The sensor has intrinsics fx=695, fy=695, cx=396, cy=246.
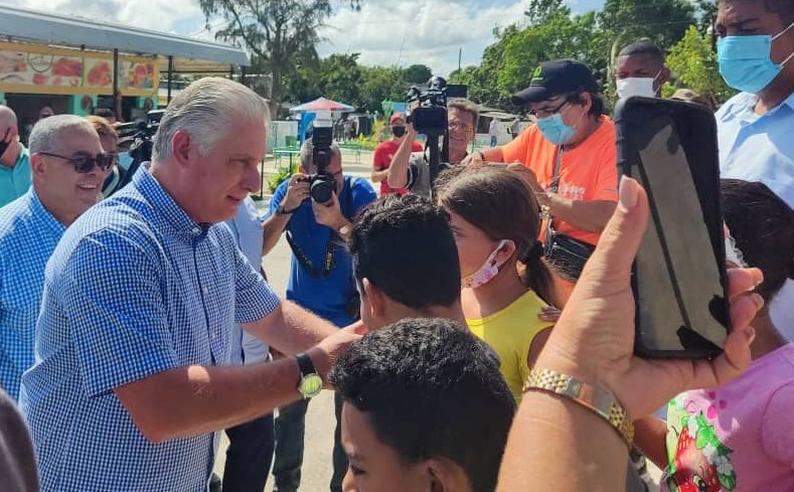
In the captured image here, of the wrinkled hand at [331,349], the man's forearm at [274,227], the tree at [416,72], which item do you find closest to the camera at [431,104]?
the man's forearm at [274,227]

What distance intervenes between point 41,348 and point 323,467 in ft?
8.17

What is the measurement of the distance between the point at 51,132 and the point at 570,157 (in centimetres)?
250

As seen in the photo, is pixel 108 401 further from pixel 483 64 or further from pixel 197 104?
pixel 483 64

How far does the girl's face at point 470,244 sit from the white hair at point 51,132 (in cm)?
196

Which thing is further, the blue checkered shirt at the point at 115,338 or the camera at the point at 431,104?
the camera at the point at 431,104

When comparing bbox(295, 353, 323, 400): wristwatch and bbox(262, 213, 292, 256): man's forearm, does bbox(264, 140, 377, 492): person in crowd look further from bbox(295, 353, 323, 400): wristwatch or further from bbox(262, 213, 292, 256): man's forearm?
bbox(295, 353, 323, 400): wristwatch

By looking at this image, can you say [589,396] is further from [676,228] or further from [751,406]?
[751,406]

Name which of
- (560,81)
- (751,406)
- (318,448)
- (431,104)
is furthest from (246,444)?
(751,406)

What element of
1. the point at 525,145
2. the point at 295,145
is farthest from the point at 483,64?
the point at 525,145

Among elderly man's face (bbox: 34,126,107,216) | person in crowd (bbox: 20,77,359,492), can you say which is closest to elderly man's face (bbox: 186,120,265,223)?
person in crowd (bbox: 20,77,359,492)

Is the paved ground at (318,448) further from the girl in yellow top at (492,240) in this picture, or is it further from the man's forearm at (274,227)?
the girl in yellow top at (492,240)

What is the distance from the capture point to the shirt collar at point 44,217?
2.63 metres

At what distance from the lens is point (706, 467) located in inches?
59.6

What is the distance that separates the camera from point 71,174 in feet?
9.97
